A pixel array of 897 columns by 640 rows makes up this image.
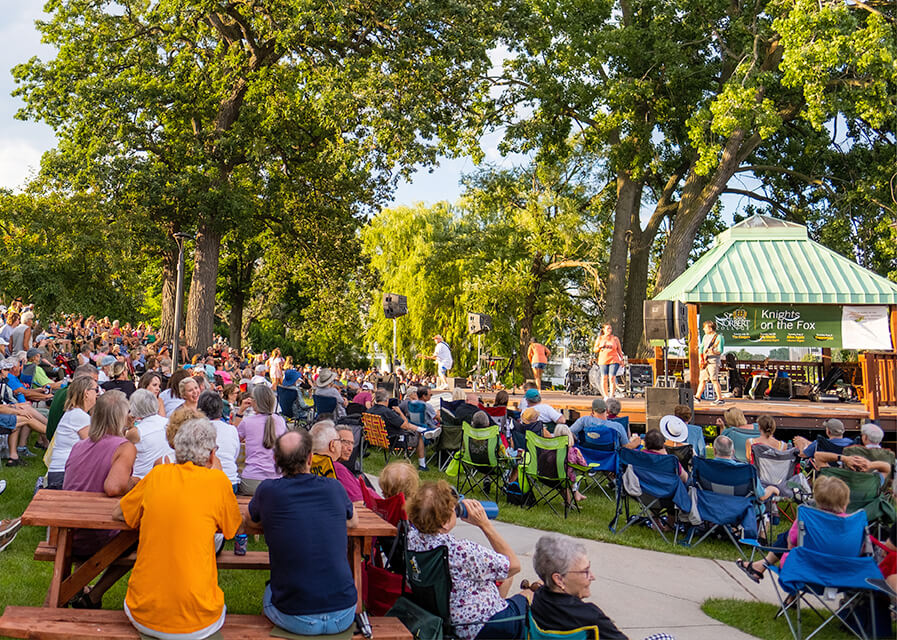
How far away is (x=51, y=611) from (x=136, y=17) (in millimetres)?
19579

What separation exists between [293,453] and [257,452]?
7.10 feet

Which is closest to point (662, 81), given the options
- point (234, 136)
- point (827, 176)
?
point (827, 176)

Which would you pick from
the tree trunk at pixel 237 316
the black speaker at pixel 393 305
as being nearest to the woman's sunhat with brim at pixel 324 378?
the black speaker at pixel 393 305

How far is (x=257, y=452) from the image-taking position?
5.69m

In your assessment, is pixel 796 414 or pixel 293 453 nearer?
pixel 293 453

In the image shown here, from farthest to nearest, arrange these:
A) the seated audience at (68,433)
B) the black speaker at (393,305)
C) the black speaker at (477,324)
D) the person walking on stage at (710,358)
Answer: the black speaker at (477,324) < the black speaker at (393,305) < the person walking on stage at (710,358) < the seated audience at (68,433)

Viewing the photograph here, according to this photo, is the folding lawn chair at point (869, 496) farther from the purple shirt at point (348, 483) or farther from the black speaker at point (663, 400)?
the black speaker at point (663, 400)

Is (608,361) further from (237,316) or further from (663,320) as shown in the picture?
(237,316)

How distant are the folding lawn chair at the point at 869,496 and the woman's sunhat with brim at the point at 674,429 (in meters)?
2.85

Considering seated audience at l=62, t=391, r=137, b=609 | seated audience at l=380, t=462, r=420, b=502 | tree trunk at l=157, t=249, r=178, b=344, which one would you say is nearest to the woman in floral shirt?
seated audience at l=380, t=462, r=420, b=502

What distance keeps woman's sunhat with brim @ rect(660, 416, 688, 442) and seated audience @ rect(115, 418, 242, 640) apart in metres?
6.59

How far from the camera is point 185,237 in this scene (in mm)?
17953

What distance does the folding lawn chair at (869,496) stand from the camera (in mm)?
6004

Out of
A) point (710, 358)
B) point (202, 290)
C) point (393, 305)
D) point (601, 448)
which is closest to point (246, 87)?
point (202, 290)
